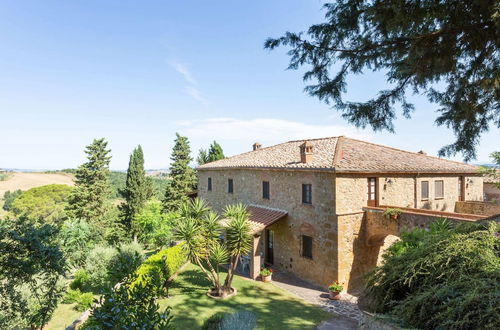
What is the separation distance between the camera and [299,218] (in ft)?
54.7

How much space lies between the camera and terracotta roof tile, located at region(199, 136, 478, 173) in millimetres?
15352

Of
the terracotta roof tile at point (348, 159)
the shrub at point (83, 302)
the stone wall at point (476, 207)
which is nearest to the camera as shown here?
the shrub at point (83, 302)

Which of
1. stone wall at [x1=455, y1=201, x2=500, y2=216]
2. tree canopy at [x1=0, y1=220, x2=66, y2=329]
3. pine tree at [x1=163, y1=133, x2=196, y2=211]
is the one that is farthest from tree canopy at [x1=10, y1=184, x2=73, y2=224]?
stone wall at [x1=455, y1=201, x2=500, y2=216]

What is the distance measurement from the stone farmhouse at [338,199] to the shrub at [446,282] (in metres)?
6.70

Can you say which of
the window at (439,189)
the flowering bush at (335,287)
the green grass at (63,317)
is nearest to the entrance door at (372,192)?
the flowering bush at (335,287)

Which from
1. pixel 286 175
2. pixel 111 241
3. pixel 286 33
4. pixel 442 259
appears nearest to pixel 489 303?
pixel 442 259

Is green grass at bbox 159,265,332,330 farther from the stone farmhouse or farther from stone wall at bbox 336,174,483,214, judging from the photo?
stone wall at bbox 336,174,483,214

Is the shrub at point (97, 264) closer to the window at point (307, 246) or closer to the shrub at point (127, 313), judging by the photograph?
the window at point (307, 246)

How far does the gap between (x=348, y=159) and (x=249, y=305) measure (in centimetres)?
957

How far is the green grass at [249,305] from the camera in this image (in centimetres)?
1116

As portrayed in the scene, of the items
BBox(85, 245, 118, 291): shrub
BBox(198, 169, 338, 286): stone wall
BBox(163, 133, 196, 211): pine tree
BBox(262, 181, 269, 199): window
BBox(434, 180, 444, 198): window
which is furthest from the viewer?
BBox(163, 133, 196, 211): pine tree

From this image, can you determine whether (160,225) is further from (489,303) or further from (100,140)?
(489,303)

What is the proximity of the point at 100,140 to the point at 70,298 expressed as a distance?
23.7m

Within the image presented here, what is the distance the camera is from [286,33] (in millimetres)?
6250
